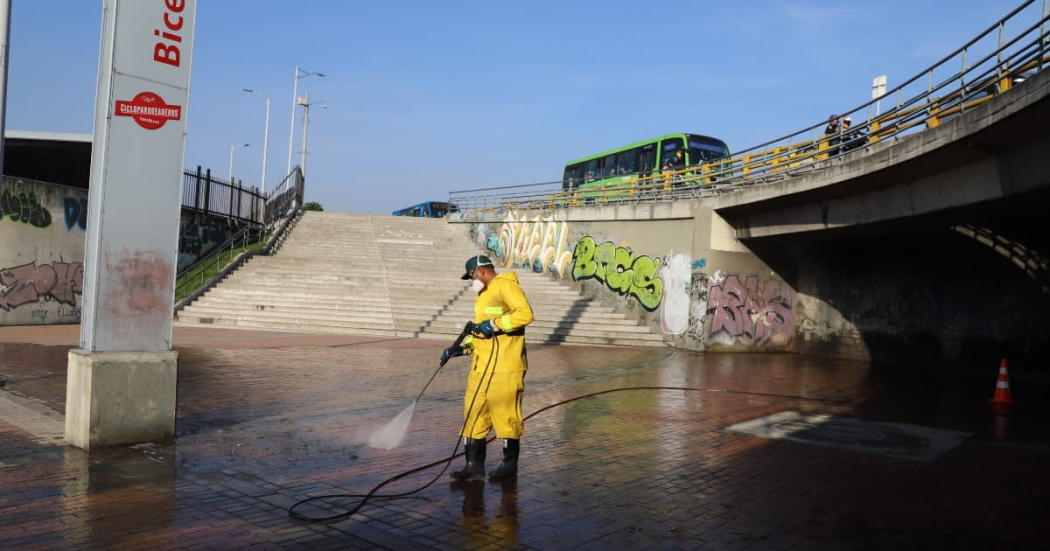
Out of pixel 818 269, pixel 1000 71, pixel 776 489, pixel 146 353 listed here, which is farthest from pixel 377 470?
pixel 818 269

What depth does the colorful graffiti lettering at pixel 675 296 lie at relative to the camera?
21219mm

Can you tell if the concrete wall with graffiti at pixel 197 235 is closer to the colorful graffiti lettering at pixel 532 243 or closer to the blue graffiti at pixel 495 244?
the blue graffiti at pixel 495 244

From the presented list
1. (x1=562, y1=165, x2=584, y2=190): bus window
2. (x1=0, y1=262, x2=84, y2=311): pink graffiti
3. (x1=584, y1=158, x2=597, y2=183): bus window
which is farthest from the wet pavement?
(x1=562, y1=165, x2=584, y2=190): bus window

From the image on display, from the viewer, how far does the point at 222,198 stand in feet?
91.1

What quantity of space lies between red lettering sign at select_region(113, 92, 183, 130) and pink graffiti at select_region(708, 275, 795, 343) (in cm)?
1609

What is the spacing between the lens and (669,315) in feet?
70.6

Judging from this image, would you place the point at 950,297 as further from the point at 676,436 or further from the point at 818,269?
the point at 676,436

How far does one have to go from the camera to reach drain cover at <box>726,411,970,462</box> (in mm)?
7933

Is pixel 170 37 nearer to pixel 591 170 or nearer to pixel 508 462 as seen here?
pixel 508 462

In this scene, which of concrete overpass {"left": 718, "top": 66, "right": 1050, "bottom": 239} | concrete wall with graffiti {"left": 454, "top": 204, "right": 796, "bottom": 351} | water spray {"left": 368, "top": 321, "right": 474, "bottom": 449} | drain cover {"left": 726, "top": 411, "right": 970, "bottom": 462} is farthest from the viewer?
concrete wall with graffiti {"left": 454, "top": 204, "right": 796, "bottom": 351}

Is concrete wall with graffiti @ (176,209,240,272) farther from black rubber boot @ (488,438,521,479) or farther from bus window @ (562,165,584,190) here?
black rubber boot @ (488,438,521,479)

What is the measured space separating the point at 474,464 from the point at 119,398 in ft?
10.4

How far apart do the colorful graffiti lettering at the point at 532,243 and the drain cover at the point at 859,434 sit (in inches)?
651

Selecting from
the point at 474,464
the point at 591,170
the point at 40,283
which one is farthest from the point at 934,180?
the point at 40,283
